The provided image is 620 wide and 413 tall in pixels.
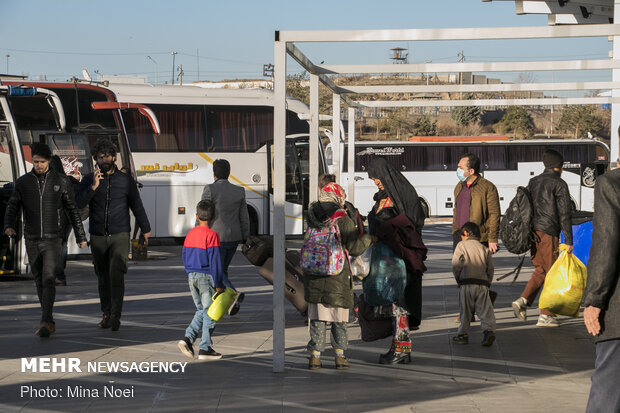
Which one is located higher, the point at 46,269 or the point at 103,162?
the point at 103,162

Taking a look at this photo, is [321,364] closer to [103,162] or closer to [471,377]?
[471,377]

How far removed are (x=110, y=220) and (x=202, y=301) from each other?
214cm

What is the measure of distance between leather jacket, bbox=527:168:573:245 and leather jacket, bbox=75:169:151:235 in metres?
4.25

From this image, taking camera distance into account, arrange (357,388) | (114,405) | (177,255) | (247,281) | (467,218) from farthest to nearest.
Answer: (177,255), (247,281), (467,218), (357,388), (114,405)

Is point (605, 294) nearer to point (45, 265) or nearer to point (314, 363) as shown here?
point (314, 363)

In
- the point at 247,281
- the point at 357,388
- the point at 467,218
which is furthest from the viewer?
the point at 247,281

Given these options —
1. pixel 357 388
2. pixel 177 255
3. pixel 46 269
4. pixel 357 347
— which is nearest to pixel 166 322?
pixel 46 269

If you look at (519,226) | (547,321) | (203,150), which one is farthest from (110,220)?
(203,150)

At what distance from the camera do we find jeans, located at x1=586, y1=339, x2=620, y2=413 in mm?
4496

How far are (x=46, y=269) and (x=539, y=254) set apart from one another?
526cm

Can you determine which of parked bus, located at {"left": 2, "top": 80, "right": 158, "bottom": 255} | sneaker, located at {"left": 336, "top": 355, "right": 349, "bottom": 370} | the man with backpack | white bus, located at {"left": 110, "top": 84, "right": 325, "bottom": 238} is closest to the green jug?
sneaker, located at {"left": 336, "top": 355, "right": 349, "bottom": 370}

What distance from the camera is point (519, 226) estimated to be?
10.1 meters

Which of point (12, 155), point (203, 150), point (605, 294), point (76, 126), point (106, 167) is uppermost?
point (76, 126)

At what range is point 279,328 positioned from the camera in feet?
24.0
